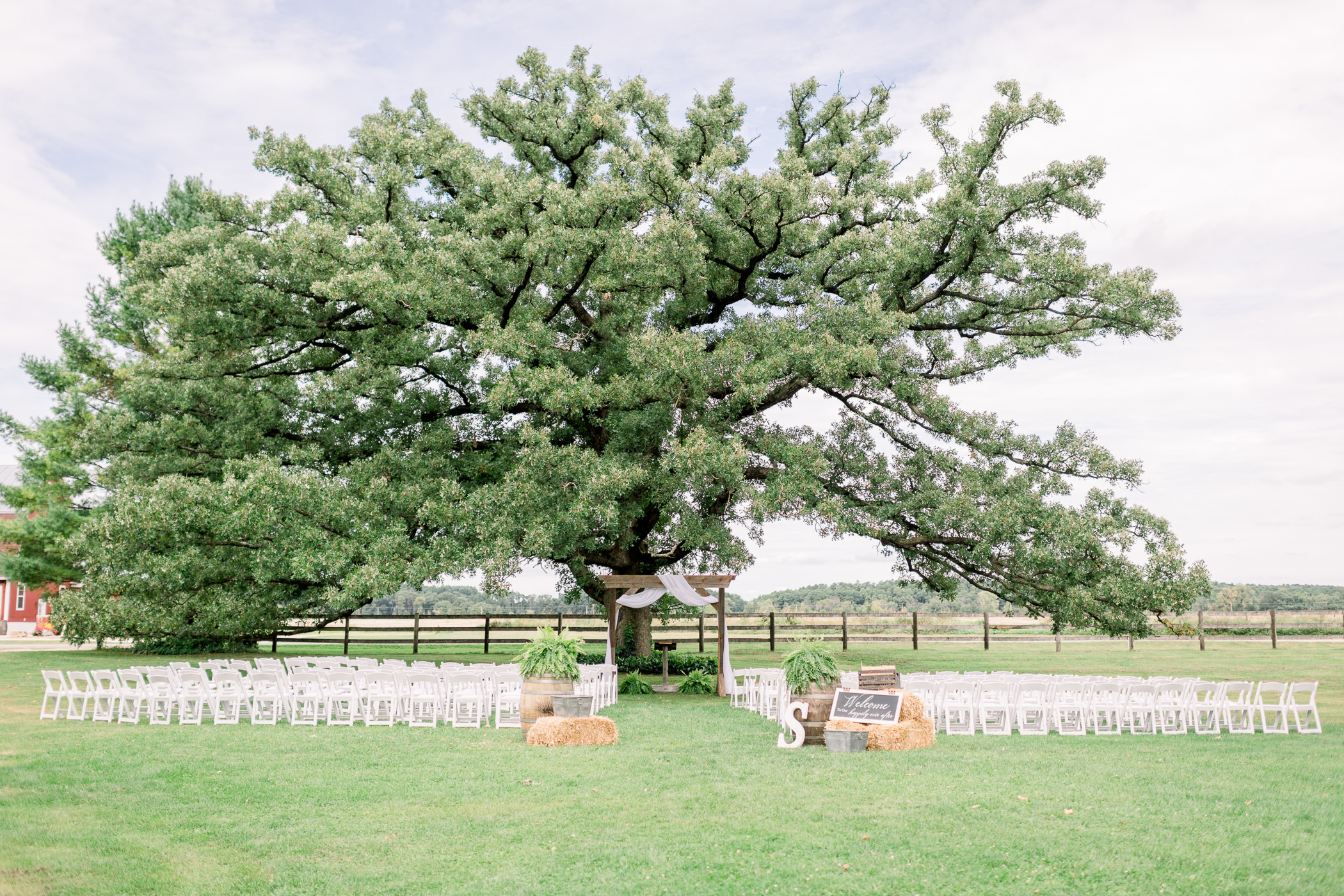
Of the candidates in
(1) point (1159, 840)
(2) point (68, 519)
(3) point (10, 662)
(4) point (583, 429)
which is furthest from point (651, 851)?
(2) point (68, 519)

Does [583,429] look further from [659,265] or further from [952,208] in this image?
[952,208]

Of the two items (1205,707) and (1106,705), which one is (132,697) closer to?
(1106,705)

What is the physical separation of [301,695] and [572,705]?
4676mm

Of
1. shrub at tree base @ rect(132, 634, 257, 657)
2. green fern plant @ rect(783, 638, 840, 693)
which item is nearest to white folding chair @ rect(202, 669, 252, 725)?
green fern plant @ rect(783, 638, 840, 693)

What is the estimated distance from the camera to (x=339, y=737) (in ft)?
40.3

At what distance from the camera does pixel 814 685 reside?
11750 millimetres

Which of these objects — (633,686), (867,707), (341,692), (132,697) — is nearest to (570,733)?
(867,707)

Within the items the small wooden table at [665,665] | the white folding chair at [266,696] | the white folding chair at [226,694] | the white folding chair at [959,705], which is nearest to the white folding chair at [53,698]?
the white folding chair at [226,694]

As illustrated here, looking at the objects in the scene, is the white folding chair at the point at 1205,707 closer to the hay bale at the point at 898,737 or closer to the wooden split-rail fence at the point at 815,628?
the hay bale at the point at 898,737

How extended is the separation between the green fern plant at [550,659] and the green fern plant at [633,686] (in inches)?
262

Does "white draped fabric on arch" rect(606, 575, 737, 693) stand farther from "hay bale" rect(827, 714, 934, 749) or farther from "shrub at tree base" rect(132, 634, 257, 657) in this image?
"shrub at tree base" rect(132, 634, 257, 657)

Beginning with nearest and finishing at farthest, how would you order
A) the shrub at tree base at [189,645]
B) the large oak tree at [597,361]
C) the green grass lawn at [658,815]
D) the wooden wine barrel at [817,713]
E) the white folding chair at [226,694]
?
1. the green grass lawn at [658,815]
2. the wooden wine barrel at [817,713]
3. the white folding chair at [226,694]
4. the large oak tree at [597,361]
5. the shrub at tree base at [189,645]

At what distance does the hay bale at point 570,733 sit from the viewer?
11828 mm

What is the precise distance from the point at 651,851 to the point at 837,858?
1.33 m
